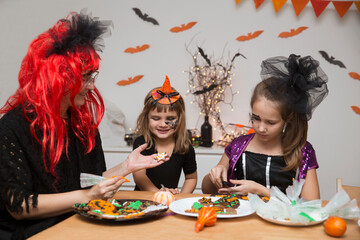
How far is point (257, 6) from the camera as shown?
3.67m

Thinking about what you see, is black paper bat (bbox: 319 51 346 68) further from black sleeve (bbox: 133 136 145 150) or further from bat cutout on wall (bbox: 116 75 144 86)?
black sleeve (bbox: 133 136 145 150)

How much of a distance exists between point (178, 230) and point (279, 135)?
100 centimetres

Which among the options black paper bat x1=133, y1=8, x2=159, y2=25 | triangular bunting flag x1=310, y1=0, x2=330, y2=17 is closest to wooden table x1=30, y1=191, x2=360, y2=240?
triangular bunting flag x1=310, y1=0, x2=330, y2=17

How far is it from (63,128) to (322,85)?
1.20m

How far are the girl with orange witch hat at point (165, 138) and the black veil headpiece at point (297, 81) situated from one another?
29.0 inches

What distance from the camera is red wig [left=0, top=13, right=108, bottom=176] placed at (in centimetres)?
149

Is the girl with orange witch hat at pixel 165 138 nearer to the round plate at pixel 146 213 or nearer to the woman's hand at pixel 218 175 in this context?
the woman's hand at pixel 218 175

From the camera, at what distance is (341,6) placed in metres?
3.53

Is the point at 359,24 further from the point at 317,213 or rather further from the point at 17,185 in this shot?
the point at 17,185

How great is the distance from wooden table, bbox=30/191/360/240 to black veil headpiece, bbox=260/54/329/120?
65cm

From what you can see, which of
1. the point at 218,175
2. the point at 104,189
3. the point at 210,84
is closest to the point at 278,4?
the point at 210,84

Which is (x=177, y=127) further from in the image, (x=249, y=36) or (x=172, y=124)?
(x=249, y=36)

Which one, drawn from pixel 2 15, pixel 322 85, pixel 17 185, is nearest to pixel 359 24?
pixel 322 85

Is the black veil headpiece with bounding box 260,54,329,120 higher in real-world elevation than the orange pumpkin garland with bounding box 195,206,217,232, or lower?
higher
